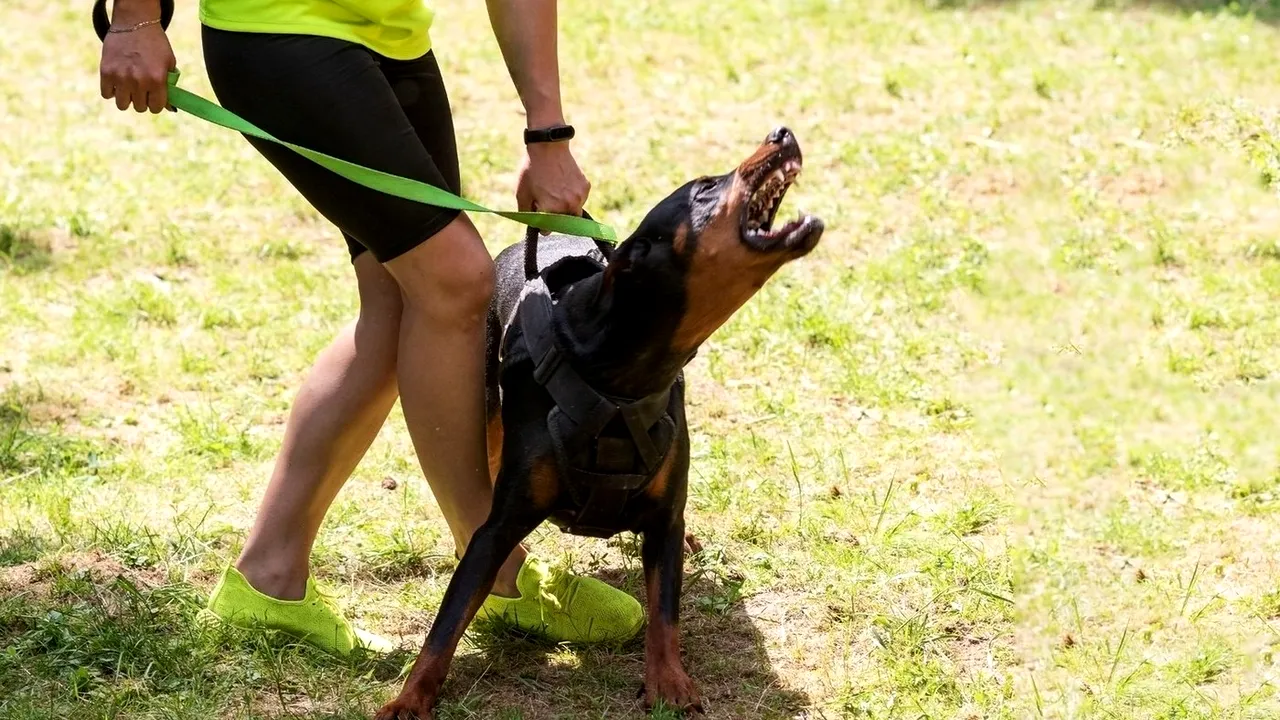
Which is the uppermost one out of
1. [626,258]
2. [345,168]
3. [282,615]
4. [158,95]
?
[158,95]

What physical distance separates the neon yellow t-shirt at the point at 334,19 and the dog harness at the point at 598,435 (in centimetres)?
78

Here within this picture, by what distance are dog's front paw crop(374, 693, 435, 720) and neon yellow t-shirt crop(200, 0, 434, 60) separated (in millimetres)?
1536

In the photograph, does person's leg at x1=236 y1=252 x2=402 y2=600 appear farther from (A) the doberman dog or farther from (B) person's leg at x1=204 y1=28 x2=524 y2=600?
(A) the doberman dog

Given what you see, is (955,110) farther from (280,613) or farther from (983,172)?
(280,613)

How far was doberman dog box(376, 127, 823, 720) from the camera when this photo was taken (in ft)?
11.0

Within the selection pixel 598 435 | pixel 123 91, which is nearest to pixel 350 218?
pixel 123 91

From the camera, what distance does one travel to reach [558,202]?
141 inches

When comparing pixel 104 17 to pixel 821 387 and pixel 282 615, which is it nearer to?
pixel 282 615

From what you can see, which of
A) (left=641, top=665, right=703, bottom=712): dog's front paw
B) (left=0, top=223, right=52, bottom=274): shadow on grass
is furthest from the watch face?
(left=0, top=223, right=52, bottom=274): shadow on grass

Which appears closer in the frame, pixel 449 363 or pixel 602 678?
pixel 449 363

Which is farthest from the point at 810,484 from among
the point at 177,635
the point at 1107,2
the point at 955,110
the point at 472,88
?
the point at 1107,2

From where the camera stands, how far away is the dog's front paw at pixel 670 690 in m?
3.66

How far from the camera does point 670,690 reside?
368 centimetres

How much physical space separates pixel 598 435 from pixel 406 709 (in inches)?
31.7
